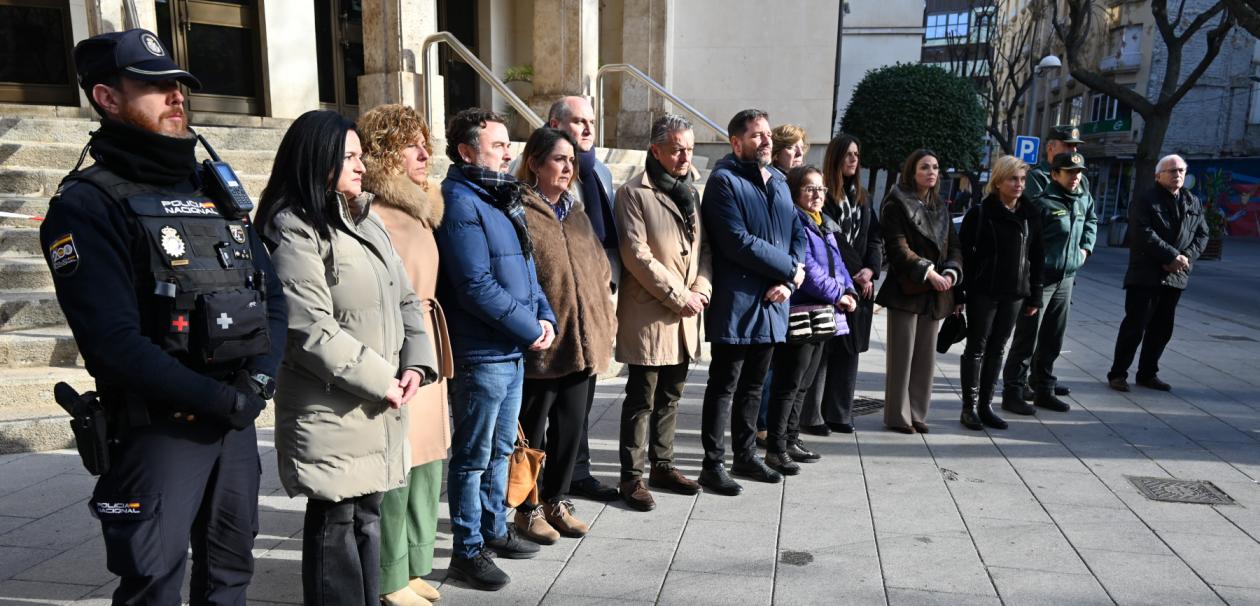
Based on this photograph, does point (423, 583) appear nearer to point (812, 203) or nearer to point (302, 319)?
point (302, 319)

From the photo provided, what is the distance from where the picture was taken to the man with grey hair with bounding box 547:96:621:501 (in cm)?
418

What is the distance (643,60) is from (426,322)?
11.6m

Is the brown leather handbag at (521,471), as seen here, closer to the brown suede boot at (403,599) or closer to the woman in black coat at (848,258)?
the brown suede boot at (403,599)

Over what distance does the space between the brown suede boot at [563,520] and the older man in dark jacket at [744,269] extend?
0.94 metres

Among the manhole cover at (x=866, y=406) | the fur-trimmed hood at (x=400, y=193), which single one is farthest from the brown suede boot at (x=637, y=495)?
the manhole cover at (x=866, y=406)

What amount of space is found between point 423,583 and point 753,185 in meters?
2.56

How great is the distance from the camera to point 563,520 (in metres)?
3.85

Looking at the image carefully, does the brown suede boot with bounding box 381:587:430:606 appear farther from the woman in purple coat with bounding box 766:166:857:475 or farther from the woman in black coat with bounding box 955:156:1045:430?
the woman in black coat with bounding box 955:156:1045:430

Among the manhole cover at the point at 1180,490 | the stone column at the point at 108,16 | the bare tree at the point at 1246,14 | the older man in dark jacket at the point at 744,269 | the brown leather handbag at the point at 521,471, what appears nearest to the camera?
the brown leather handbag at the point at 521,471

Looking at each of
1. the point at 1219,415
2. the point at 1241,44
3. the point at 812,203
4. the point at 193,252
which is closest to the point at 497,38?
the point at 812,203

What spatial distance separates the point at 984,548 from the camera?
375 centimetres

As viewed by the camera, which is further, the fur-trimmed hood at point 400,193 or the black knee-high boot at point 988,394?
the black knee-high boot at point 988,394

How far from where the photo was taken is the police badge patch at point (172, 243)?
199 cm

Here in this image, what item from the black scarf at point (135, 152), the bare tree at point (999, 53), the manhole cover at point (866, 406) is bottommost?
the manhole cover at point (866, 406)
